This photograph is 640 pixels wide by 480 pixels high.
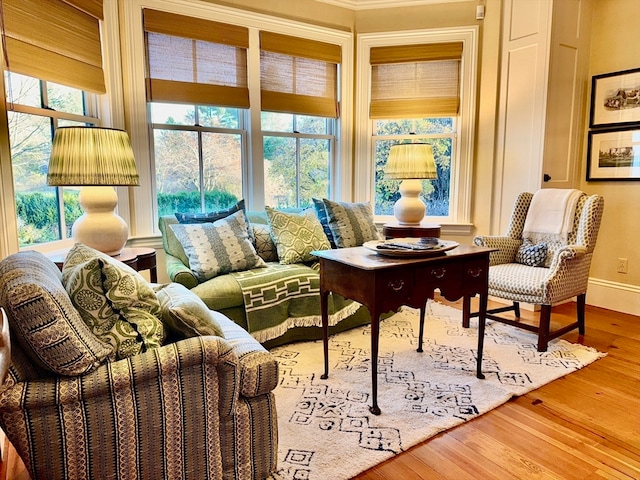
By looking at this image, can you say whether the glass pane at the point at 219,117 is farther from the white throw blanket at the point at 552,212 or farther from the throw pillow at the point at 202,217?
the white throw blanket at the point at 552,212

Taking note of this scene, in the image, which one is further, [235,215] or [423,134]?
[423,134]

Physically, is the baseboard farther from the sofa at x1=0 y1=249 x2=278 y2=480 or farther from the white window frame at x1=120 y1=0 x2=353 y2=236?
the sofa at x1=0 y1=249 x2=278 y2=480

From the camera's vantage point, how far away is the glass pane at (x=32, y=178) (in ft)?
7.93

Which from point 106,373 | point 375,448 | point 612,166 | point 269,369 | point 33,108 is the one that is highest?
point 33,108

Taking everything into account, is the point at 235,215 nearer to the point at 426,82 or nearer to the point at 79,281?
the point at 79,281

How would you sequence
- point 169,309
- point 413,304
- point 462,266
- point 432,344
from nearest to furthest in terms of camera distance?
1. point 169,309
2. point 413,304
3. point 462,266
4. point 432,344

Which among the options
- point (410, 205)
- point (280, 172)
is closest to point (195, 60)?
point (280, 172)

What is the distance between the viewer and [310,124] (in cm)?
406

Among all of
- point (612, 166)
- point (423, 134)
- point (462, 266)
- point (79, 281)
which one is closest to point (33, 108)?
point (79, 281)

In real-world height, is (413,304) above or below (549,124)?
below

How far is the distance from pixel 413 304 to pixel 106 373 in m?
1.36

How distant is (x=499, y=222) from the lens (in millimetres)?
3908

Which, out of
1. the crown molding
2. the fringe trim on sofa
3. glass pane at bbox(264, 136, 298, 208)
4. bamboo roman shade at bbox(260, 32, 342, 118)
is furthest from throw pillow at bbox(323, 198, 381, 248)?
the crown molding

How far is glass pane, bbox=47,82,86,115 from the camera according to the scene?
2.64 meters
